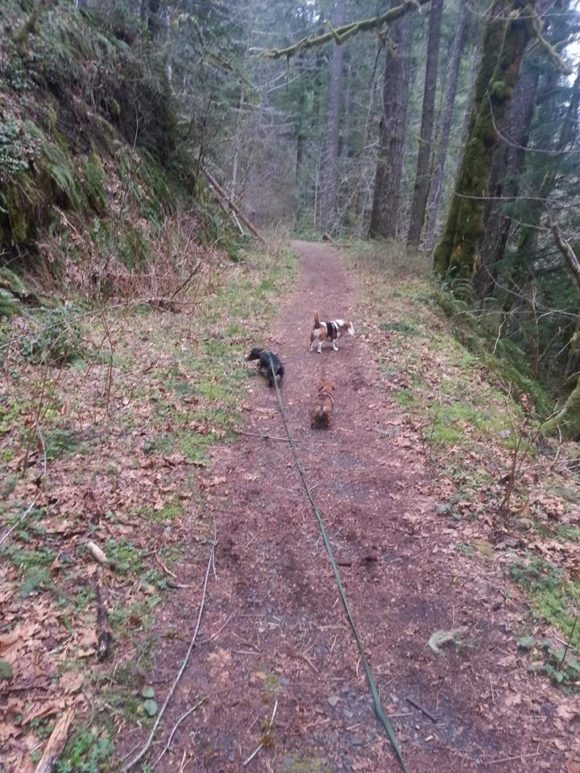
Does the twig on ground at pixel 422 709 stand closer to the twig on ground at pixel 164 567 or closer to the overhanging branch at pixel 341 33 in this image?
the twig on ground at pixel 164 567

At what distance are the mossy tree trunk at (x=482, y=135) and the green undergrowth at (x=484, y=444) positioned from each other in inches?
56.2

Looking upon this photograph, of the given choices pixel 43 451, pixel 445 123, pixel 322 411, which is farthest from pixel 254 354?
pixel 445 123

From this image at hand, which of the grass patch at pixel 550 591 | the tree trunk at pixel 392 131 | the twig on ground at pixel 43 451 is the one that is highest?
the tree trunk at pixel 392 131

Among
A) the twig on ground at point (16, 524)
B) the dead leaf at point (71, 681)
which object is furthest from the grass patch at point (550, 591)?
the twig on ground at point (16, 524)

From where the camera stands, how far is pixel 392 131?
54.2 feet

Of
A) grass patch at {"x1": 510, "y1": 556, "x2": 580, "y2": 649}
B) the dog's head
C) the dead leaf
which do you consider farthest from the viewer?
the dog's head

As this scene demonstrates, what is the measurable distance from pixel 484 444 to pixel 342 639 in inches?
122

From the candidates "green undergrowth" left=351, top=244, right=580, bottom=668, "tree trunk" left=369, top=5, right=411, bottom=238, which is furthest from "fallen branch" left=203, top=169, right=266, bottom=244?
"green undergrowth" left=351, top=244, right=580, bottom=668

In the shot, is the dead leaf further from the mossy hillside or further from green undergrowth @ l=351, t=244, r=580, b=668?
the mossy hillside

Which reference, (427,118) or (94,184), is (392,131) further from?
(94,184)

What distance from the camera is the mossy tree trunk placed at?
384 inches

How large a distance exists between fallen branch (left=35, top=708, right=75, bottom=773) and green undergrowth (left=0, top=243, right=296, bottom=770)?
5 centimetres

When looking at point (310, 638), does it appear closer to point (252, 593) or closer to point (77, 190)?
point (252, 593)

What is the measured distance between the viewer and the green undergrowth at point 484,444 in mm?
3782
